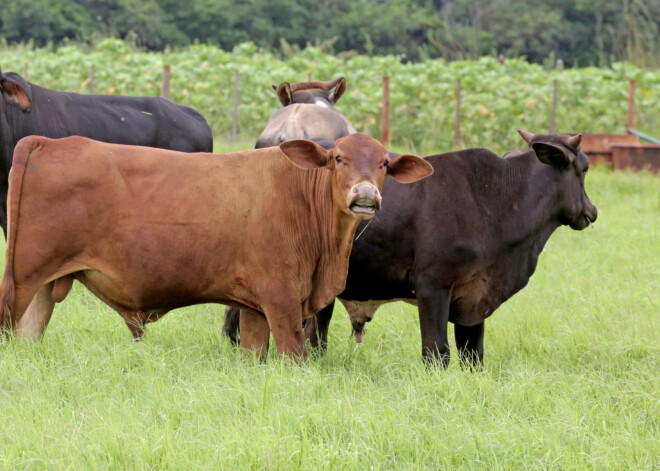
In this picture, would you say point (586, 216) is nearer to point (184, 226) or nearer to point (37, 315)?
point (184, 226)

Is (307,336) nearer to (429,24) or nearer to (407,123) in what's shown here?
(407,123)

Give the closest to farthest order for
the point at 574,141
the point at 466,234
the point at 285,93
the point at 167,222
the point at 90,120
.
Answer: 1. the point at 167,222
2. the point at 466,234
3. the point at 574,141
4. the point at 90,120
5. the point at 285,93

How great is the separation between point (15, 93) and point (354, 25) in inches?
1543

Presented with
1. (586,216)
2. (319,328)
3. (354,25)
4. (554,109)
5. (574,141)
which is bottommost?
(354,25)

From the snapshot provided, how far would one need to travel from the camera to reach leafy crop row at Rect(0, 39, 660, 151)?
61.2ft

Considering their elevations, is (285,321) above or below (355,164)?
below

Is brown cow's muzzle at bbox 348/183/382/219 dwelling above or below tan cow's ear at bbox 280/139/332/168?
below

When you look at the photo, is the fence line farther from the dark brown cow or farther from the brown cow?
the brown cow

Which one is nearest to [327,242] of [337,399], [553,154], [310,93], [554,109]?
[337,399]

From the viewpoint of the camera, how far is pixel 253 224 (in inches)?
204

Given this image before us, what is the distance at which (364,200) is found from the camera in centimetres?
466

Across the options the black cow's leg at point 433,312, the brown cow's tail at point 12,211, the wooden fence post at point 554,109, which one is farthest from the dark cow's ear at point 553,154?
the wooden fence post at point 554,109

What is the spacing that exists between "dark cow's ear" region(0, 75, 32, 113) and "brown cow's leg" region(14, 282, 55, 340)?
1.77 m

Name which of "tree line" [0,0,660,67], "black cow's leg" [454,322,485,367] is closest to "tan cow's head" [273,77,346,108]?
"black cow's leg" [454,322,485,367]
